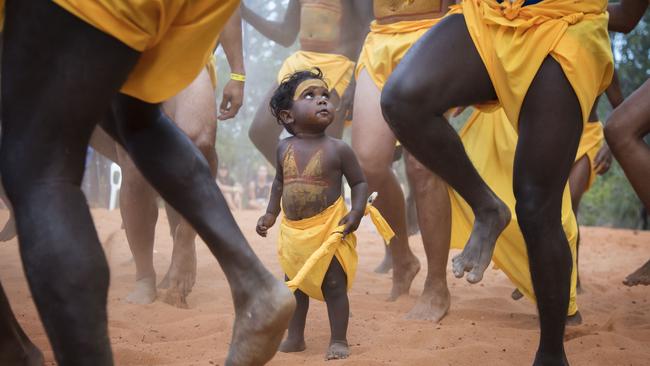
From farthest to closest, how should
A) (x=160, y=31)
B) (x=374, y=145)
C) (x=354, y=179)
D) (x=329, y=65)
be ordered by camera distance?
(x=329, y=65), (x=374, y=145), (x=354, y=179), (x=160, y=31)

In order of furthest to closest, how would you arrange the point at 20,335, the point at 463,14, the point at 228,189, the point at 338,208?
the point at 228,189 → the point at 338,208 → the point at 463,14 → the point at 20,335

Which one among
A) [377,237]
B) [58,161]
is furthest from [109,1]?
[377,237]

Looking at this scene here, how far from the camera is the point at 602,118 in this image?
48.6ft

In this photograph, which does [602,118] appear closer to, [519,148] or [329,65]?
[329,65]

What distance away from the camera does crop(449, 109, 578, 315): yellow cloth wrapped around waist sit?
12.3 feet

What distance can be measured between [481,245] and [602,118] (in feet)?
43.9

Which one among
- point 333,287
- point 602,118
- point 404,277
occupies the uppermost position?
point 333,287

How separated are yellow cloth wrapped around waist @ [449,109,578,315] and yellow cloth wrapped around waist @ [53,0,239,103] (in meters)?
2.27

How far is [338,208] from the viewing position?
327 cm

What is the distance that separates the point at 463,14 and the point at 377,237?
6848 mm

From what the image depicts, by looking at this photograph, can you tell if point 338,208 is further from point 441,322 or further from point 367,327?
point 441,322

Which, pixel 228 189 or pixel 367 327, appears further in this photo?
pixel 228 189

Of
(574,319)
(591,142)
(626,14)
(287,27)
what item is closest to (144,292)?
(574,319)

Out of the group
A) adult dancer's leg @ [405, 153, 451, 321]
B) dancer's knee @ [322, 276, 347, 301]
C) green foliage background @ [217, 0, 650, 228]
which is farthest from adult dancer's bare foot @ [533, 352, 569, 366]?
green foliage background @ [217, 0, 650, 228]
